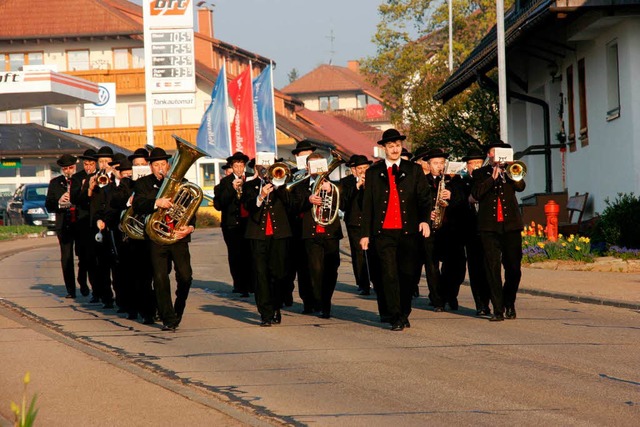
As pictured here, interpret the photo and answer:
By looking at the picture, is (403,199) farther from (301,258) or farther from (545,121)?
(545,121)

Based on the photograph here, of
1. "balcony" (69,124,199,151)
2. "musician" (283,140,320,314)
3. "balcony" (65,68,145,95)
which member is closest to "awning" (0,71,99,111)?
"balcony" (69,124,199,151)

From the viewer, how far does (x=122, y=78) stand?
2884 inches

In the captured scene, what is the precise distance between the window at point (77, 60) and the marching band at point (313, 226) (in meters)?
58.8

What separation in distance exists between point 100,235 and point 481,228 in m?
5.03

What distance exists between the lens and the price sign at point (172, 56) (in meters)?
38.8

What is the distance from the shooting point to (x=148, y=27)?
38.7m

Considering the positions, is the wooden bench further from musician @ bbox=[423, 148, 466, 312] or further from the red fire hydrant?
musician @ bbox=[423, 148, 466, 312]

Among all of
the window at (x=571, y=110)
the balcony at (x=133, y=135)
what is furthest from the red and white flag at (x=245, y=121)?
the balcony at (x=133, y=135)

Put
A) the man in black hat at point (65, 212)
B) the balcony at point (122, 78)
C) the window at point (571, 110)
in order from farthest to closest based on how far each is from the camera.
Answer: the balcony at point (122, 78) → the window at point (571, 110) → the man in black hat at point (65, 212)

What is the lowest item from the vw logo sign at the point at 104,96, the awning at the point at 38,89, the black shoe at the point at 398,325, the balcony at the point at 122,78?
the black shoe at the point at 398,325

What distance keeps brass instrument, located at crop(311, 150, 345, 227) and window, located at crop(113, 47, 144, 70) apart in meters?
60.2

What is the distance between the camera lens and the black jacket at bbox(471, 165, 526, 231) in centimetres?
1434

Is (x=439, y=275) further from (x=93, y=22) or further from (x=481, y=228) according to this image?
(x=93, y=22)

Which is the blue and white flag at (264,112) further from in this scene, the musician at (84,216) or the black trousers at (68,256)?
the musician at (84,216)
